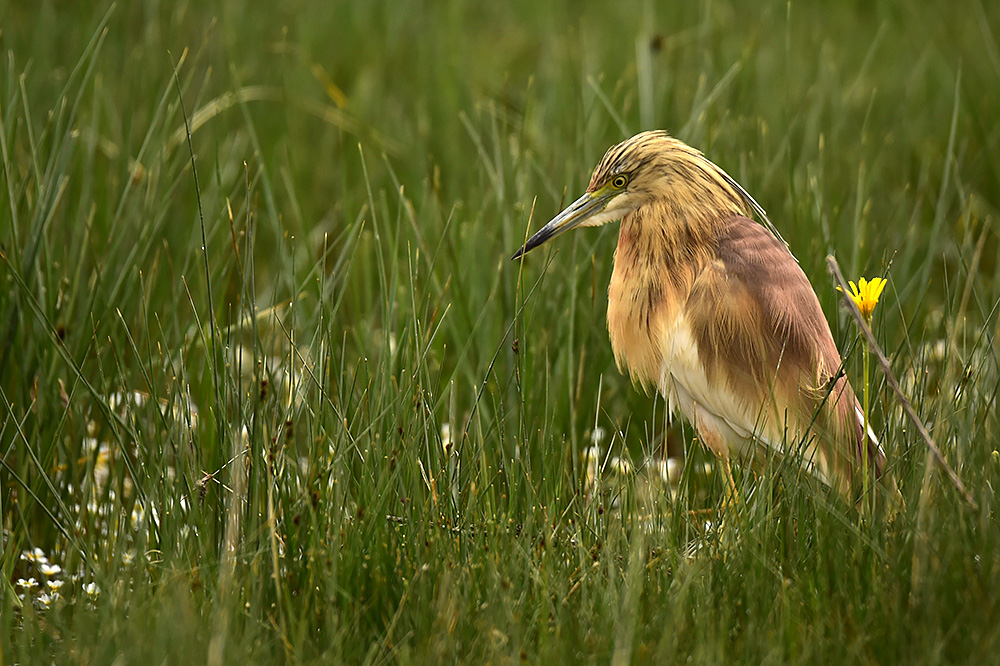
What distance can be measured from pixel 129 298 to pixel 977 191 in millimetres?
2942

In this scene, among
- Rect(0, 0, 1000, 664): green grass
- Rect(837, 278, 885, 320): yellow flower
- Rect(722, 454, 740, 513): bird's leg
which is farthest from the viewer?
Rect(722, 454, 740, 513): bird's leg

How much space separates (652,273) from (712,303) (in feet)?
0.53

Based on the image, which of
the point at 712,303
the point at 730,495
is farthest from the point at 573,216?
the point at 730,495

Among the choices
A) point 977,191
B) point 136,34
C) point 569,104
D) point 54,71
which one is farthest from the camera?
point 136,34

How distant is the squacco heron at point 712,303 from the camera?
2.27 meters

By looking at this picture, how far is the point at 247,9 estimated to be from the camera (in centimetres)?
488


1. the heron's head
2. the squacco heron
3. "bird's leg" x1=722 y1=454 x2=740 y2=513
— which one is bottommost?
"bird's leg" x1=722 y1=454 x2=740 y2=513

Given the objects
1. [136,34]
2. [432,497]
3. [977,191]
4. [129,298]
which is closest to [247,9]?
[136,34]

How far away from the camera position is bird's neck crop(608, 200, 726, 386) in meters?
2.35

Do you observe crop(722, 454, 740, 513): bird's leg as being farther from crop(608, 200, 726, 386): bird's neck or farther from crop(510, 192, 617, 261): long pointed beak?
crop(510, 192, 617, 261): long pointed beak

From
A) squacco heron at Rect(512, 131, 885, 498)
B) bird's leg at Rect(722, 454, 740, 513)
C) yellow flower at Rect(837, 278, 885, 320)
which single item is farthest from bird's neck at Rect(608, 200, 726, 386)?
→ yellow flower at Rect(837, 278, 885, 320)

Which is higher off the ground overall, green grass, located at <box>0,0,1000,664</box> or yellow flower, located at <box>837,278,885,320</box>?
yellow flower, located at <box>837,278,885,320</box>

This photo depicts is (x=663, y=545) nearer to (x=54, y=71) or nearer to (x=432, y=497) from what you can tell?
(x=432, y=497)

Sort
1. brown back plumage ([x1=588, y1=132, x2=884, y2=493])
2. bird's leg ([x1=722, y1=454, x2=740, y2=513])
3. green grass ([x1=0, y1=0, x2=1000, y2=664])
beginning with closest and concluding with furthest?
green grass ([x1=0, y1=0, x2=1000, y2=664]) → bird's leg ([x1=722, y1=454, x2=740, y2=513]) → brown back plumage ([x1=588, y1=132, x2=884, y2=493])
